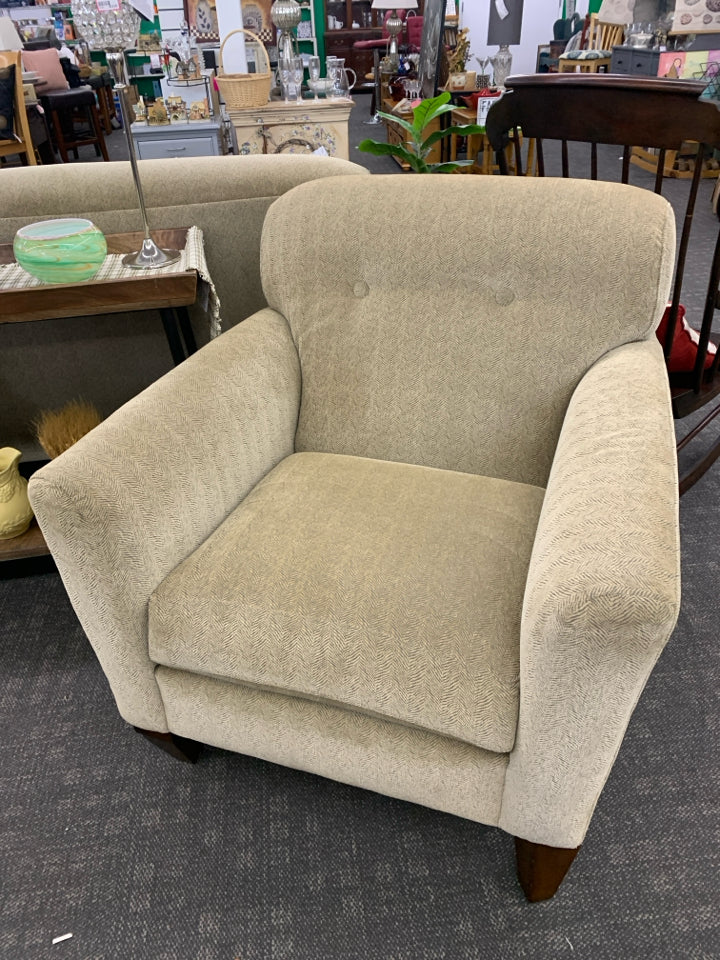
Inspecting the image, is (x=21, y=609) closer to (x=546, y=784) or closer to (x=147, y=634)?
(x=147, y=634)

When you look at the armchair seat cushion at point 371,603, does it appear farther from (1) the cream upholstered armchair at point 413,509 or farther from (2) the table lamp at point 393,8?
(2) the table lamp at point 393,8

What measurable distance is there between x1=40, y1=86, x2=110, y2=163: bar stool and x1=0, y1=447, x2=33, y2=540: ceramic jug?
4933mm

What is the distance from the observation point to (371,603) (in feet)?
3.06

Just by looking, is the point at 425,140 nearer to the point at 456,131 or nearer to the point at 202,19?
the point at 456,131

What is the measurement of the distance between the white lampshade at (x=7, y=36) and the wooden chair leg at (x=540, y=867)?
5.97 meters

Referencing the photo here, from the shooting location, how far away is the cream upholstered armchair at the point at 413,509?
2.66 feet

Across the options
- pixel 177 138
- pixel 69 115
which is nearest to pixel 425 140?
pixel 177 138

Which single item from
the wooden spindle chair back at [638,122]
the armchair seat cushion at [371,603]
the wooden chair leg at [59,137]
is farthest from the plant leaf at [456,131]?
the wooden chair leg at [59,137]

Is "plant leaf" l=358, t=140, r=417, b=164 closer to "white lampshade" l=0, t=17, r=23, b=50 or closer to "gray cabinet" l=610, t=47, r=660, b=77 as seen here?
"gray cabinet" l=610, t=47, r=660, b=77

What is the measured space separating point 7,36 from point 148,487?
5.52 m

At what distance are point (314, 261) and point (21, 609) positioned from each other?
3.41 feet

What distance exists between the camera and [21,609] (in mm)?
1571

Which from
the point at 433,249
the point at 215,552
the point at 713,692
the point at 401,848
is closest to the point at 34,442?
the point at 215,552

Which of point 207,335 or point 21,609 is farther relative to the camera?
point 207,335
